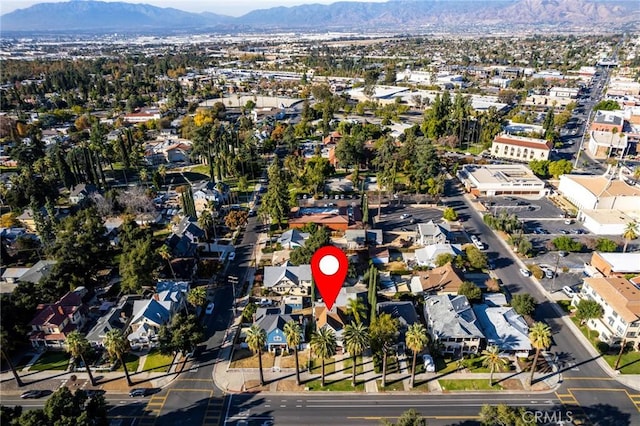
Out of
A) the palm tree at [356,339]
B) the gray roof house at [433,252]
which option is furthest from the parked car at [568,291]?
the palm tree at [356,339]

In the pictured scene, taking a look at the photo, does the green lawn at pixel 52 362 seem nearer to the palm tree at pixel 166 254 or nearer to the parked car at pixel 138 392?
the parked car at pixel 138 392

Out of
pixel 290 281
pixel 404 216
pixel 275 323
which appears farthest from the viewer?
pixel 404 216

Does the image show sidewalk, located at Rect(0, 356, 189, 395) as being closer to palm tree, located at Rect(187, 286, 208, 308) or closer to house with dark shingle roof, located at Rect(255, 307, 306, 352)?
palm tree, located at Rect(187, 286, 208, 308)

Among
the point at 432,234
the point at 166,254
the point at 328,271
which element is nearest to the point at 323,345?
the point at 328,271

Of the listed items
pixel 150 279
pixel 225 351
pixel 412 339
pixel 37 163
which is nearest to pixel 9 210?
pixel 37 163

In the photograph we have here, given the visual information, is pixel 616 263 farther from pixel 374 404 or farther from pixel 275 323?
pixel 275 323

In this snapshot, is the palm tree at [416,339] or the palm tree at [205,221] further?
the palm tree at [205,221]
